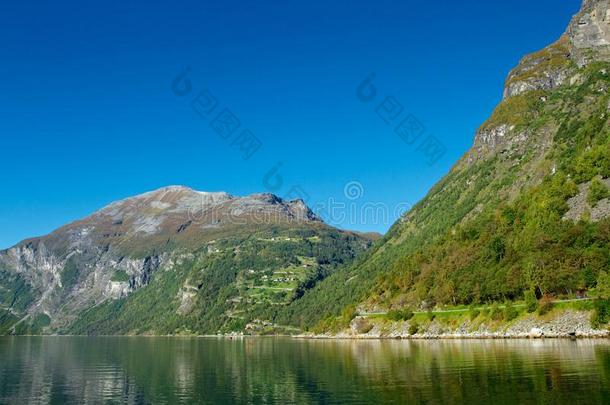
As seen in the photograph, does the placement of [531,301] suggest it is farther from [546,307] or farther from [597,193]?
[597,193]

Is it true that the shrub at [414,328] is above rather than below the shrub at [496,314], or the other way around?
below

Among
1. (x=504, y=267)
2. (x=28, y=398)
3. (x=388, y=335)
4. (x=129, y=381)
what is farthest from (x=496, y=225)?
(x=28, y=398)

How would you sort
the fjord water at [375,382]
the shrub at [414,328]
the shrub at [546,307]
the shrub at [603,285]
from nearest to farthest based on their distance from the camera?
the fjord water at [375,382]
the shrub at [603,285]
the shrub at [546,307]
the shrub at [414,328]

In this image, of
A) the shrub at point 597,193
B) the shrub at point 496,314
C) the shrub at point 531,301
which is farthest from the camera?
the shrub at point 597,193

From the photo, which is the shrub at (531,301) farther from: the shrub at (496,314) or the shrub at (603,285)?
the shrub at (603,285)

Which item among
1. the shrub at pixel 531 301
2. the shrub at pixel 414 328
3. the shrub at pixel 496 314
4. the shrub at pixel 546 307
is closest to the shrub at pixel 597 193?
the shrub at pixel 531 301

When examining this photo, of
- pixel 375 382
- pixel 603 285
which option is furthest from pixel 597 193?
pixel 375 382

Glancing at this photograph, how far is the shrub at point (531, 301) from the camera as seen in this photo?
127 metres

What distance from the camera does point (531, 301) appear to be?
5039 inches

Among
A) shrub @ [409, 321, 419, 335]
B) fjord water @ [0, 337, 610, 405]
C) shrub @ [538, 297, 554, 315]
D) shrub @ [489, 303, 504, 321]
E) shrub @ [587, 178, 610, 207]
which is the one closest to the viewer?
fjord water @ [0, 337, 610, 405]

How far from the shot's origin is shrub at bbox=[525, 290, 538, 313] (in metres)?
127

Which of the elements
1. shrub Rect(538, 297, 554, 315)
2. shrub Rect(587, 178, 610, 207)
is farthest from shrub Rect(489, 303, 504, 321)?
shrub Rect(587, 178, 610, 207)

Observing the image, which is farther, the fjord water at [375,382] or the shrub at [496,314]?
the shrub at [496,314]

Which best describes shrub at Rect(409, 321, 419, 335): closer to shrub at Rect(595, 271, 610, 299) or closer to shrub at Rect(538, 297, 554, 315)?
shrub at Rect(538, 297, 554, 315)
